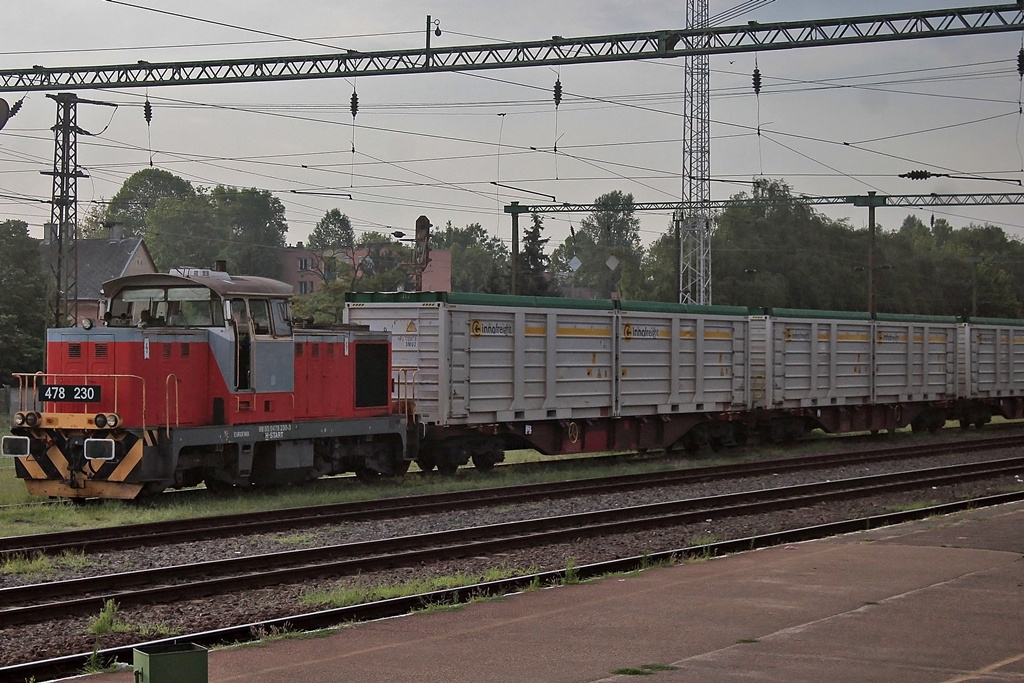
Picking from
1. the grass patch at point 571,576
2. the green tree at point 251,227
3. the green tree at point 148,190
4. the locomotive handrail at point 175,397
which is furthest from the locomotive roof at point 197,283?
the green tree at point 148,190

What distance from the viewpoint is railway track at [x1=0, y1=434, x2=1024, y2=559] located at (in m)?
13.5

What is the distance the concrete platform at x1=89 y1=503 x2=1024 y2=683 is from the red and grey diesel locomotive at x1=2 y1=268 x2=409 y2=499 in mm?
8303

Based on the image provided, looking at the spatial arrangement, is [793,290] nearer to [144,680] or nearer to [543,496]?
[543,496]

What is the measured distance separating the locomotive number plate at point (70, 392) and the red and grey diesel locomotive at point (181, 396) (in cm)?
2

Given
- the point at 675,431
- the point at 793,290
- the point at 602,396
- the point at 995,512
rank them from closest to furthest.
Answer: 1. the point at 995,512
2. the point at 602,396
3. the point at 675,431
4. the point at 793,290

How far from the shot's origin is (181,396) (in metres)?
17.2

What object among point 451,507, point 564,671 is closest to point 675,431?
point 451,507

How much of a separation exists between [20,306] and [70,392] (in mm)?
31787

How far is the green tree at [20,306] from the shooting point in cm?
4497

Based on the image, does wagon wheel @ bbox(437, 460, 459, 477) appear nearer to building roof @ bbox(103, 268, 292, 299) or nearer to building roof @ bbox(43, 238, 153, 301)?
building roof @ bbox(103, 268, 292, 299)

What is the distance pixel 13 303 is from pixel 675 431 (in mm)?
30631

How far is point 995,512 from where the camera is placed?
16.0 metres

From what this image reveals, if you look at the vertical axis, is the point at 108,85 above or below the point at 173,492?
above

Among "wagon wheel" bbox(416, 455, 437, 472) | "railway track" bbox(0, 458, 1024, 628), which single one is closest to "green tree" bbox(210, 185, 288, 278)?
"wagon wheel" bbox(416, 455, 437, 472)
